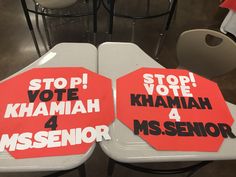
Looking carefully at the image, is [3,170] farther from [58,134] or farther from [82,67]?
[82,67]

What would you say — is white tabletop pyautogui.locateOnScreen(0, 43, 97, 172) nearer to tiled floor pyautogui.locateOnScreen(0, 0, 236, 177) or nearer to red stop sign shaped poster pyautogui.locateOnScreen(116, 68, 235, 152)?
red stop sign shaped poster pyautogui.locateOnScreen(116, 68, 235, 152)

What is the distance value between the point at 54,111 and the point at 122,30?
1.64m

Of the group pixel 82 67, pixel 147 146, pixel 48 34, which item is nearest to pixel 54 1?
pixel 48 34

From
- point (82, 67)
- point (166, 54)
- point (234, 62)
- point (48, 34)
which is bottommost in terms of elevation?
point (166, 54)

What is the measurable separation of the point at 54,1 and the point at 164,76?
110 cm

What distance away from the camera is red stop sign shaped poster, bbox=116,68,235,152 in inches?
28.7

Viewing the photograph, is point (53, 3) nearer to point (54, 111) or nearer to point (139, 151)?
point (54, 111)

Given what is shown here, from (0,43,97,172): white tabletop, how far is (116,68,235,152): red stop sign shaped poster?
170mm

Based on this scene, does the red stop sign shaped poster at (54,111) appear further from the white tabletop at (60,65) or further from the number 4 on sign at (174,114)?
the number 4 on sign at (174,114)

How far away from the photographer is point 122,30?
225 cm

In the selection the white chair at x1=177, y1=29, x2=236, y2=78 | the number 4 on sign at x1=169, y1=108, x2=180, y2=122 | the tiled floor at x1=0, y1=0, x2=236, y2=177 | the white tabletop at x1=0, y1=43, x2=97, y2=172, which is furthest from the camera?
the tiled floor at x1=0, y1=0, x2=236, y2=177

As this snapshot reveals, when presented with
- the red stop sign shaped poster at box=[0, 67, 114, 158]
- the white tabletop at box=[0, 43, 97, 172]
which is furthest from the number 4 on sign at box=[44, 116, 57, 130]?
the white tabletop at box=[0, 43, 97, 172]

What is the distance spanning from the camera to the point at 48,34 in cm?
200

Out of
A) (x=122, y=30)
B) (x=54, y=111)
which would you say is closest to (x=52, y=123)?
(x=54, y=111)
